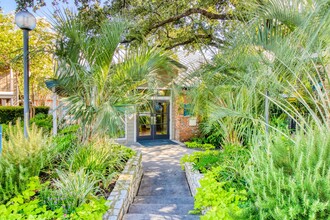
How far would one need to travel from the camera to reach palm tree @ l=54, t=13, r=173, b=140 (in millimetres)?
4363

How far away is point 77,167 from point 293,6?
4124mm

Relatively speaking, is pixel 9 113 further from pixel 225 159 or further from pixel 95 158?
pixel 225 159

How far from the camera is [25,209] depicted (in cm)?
264

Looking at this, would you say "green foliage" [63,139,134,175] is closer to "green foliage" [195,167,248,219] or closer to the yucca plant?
"green foliage" [195,167,248,219]

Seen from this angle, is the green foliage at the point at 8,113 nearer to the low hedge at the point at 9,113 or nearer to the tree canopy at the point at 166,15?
the low hedge at the point at 9,113

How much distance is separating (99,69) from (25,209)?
274cm

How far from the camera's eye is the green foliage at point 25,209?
→ 2482 mm

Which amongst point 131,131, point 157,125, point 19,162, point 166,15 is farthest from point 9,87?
point 19,162

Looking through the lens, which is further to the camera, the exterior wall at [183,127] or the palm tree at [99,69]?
the exterior wall at [183,127]

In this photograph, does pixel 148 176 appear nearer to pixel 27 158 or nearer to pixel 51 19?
pixel 27 158

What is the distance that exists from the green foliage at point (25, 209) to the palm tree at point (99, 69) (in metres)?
1.69

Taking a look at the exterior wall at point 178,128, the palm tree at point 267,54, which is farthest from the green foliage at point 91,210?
the exterior wall at point 178,128

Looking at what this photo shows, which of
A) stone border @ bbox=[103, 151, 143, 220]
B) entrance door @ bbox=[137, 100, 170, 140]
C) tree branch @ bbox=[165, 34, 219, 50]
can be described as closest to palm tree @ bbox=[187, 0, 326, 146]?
stone border @ bbox=[103, 151, 143, 220]

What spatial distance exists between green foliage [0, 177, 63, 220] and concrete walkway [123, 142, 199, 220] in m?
1.19
